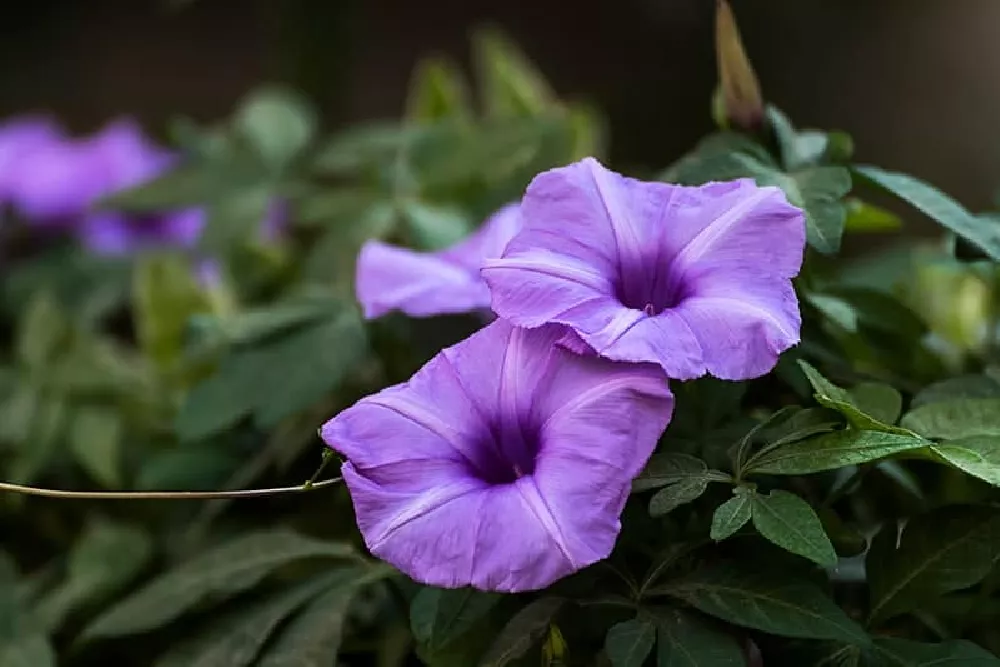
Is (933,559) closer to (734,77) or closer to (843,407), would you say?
(843,407)

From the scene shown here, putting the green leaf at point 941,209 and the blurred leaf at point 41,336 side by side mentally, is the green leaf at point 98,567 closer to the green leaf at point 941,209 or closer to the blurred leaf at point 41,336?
the blurred leaf at point 41,336

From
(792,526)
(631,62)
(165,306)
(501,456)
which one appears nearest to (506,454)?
(501,456)

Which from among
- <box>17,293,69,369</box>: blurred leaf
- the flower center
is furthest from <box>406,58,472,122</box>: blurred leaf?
the flower center

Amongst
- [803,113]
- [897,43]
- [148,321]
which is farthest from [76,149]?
[897,43]

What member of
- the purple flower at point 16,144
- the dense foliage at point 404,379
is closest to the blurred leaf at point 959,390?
the dense foliage at point 404,379

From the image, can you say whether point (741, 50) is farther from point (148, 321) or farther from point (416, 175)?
point (148, 321)

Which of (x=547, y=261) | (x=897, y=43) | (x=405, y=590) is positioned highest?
(x=547, y=261)
